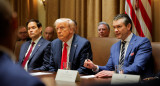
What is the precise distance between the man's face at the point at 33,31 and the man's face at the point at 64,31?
932mm

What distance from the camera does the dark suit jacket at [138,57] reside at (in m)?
3.16

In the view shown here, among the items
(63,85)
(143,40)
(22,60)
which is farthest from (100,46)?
(63,85)

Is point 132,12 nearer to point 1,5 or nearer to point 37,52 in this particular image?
point 37,52

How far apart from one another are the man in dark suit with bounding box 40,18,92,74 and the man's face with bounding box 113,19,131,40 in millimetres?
516

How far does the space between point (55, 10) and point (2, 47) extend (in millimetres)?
6879

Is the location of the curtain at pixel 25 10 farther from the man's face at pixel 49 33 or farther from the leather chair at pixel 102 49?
the leather chair at pixel 102 49

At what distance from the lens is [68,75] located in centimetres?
261

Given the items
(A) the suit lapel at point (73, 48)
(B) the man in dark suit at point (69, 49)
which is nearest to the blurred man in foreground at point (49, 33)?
(B) the man in dark suit at point (69, 49)

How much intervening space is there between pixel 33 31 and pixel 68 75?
2.43m

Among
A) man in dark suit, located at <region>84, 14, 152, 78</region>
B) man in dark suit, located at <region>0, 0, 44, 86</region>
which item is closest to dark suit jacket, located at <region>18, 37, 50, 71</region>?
man in dark suit, located at <region>84, 14, 152, 78</region>

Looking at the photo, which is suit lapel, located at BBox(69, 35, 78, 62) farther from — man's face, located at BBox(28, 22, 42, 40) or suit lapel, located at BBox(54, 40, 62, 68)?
man's face, located at BBox(28, 22, 42, 40)

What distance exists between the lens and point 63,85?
2244 mm

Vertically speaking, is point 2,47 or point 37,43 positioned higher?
point 2,47

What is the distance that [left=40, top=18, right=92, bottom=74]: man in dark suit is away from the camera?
12.5 feet
